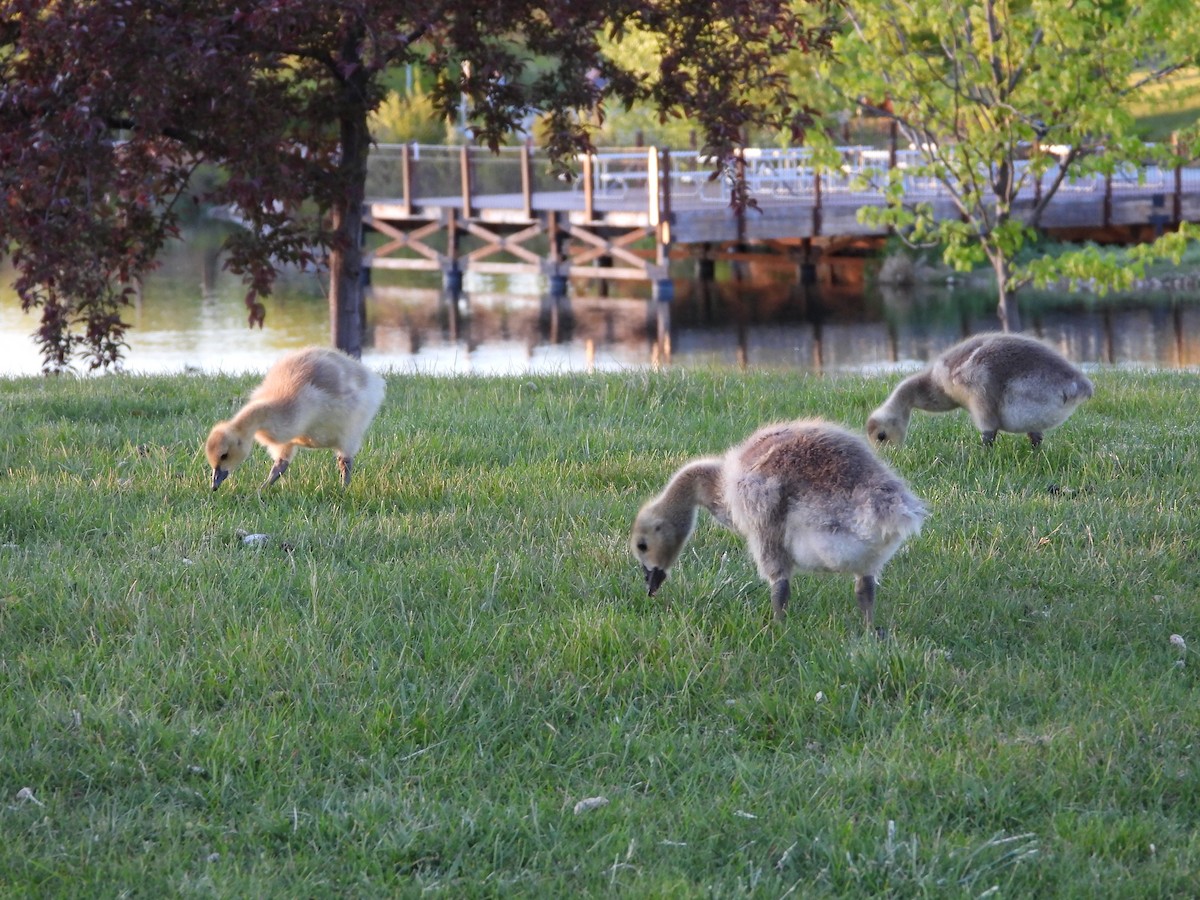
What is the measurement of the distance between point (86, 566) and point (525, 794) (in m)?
2.88

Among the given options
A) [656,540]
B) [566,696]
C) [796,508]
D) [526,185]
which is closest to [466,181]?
[526,185]

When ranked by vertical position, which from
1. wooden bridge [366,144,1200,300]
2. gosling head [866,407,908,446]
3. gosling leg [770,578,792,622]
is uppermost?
wooden bridge [366,144,1200,300]

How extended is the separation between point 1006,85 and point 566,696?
1593cm

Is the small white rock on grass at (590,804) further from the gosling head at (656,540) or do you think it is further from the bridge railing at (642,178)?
the bridge railing at (642,178)

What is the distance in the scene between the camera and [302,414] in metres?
7.39

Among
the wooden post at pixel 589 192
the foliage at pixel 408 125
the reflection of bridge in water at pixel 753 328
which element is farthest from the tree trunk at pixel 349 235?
the foliage at pixel 408 125

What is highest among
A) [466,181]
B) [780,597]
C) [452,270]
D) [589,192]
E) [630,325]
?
[466,181]

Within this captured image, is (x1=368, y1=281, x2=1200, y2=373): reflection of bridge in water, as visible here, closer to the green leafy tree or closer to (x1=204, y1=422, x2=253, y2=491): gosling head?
the green leafy tree

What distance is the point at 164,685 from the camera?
15.6 feet

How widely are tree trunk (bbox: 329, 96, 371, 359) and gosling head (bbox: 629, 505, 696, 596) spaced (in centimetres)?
637

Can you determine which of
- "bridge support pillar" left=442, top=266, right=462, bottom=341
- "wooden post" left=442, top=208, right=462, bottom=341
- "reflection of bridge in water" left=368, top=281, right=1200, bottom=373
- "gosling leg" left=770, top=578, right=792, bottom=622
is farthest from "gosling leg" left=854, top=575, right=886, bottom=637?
"wooden post" left=442, top=208, right=462, bottom=341

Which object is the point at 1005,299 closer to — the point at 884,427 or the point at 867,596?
the point at 884,427

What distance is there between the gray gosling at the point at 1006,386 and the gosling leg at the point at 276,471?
363cm

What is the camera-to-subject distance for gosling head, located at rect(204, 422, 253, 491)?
7191mm
